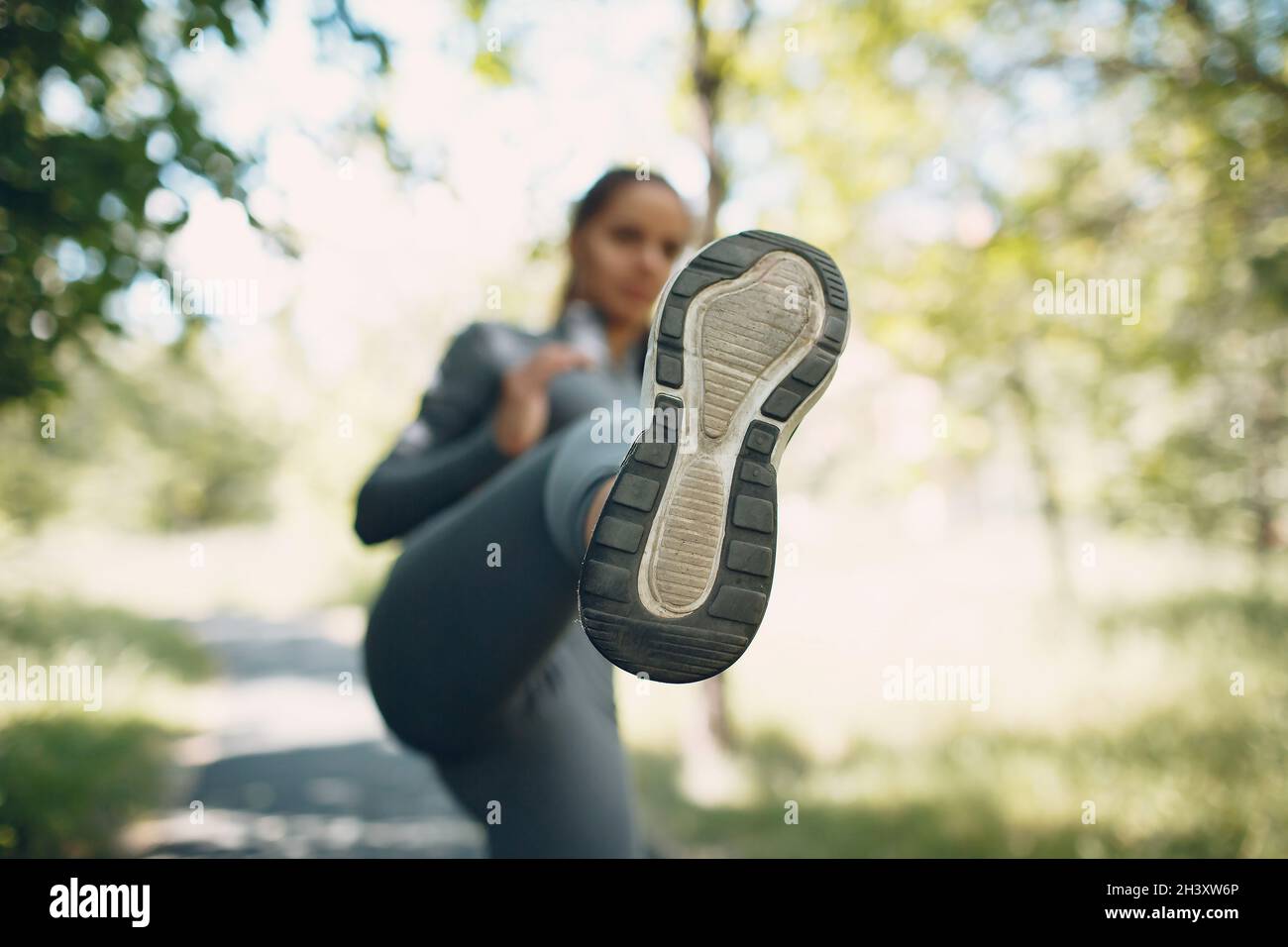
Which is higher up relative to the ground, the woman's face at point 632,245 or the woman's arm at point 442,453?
the woman's face at point 632,245

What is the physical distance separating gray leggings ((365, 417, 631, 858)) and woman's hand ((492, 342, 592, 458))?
117 millimetres

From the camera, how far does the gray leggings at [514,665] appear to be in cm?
148

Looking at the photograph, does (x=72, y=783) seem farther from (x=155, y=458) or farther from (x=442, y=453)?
(x=155, y=458)

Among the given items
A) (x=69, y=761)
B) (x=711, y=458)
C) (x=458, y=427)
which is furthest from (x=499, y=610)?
(x=69, y=761)

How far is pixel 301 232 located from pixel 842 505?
1136cm

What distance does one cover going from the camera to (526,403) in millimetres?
1813

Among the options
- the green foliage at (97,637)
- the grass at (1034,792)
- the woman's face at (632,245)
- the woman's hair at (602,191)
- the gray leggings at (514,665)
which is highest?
the woman's hair at (602,191)

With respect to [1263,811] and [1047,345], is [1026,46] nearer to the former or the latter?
[1047,345]

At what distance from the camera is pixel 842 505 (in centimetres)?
1329

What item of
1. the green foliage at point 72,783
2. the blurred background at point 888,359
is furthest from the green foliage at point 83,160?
the green foliage at point 72,783

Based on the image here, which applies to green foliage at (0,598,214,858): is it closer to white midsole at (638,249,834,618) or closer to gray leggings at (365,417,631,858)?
gray leggings at (365,417,631,858)

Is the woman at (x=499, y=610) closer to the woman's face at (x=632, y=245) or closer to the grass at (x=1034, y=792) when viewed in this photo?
the woman's face at (x=632, y=245)

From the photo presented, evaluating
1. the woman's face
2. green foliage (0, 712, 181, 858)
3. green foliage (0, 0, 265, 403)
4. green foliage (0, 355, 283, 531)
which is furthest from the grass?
green foliage (0, 355, 283, 531)
